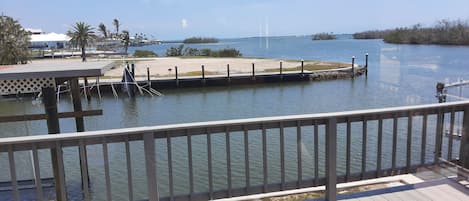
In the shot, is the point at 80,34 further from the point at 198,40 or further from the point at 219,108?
the point at 198,40

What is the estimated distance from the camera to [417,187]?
12.5 feet

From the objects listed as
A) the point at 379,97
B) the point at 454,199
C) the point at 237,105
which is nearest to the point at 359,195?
the point at 454,199

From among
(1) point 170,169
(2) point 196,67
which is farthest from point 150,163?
(2) point 196,67

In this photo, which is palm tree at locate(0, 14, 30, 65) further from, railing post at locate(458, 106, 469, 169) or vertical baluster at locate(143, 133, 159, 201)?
railing post at locate(458, 106, 469, 169)

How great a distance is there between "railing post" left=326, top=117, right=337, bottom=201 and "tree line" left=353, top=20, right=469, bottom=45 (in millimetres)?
86494

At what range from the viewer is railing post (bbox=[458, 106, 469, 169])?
3.76 m

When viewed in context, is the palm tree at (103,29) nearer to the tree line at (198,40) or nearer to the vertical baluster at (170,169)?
the tree line at (198,40)

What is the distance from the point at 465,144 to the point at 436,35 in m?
95.0

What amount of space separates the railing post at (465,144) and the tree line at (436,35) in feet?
280

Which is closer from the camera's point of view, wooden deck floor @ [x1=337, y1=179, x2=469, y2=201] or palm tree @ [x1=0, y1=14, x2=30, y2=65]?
wooden deck floor @ [x1=337, y1=179, x2=469, y2=201]

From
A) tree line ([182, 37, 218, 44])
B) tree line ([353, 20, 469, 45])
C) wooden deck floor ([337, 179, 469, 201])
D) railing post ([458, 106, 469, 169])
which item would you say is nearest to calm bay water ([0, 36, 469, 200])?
wooden deck floor ([337, 179, 469, 201])

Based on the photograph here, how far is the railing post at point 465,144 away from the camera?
3762 mm

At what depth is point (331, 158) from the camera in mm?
3387

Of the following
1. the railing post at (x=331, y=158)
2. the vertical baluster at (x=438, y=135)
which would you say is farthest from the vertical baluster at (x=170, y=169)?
the vertical baluster at (x=438, y=135)
